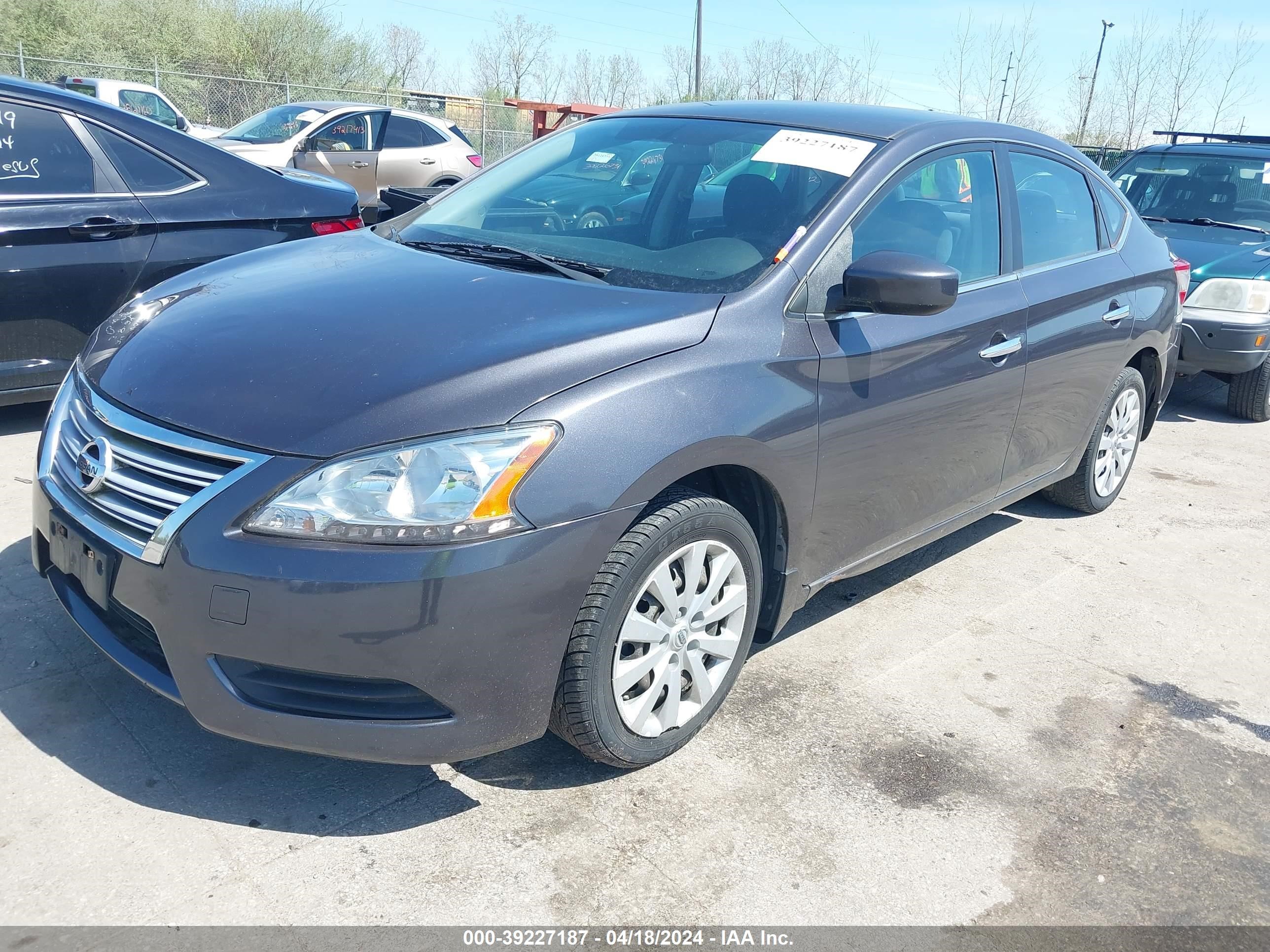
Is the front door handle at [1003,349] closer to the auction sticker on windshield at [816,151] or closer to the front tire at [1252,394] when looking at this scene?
the auction sticker on windshield at [816,151]

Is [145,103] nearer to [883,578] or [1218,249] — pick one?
[1218,249]

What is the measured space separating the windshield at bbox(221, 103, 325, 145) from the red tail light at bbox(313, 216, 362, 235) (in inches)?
313

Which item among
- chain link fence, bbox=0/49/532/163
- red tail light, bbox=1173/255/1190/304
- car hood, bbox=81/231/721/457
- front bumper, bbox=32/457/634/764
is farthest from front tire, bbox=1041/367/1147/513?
chain link fence, bbox=0/49/532/163

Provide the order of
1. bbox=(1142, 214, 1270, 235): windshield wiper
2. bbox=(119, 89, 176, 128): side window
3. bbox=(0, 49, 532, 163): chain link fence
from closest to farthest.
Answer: bbox=(1142, 214, 1270, 235): windshield wiper, bbox=(119, 89, 176, 128): side window, bbox=(0, 49, 532, 163): chain link fence

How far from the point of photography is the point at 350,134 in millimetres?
13336

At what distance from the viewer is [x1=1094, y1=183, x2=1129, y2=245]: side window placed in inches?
184

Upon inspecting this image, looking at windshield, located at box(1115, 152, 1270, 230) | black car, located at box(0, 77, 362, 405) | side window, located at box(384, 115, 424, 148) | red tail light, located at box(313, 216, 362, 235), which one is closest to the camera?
black car, located at box(0, 77, 362, 405)

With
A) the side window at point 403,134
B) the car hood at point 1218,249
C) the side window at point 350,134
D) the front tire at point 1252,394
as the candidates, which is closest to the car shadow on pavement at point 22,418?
the car hood at point 1218,249

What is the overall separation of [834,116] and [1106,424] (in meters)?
2.09

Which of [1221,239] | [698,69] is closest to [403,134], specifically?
[1221,239]

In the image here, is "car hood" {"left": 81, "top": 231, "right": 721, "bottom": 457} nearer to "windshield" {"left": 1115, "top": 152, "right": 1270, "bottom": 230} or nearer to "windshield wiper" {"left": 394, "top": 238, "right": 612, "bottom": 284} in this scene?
"windshield wiper" {"left": 394, "top": 238, "right": 612, "bottom": 284}

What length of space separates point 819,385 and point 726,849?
1262mm

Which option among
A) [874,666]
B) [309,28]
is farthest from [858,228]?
[309,28]

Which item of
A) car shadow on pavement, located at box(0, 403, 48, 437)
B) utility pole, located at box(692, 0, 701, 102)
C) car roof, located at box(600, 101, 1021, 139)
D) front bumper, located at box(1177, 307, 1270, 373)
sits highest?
utility pole, located at box(692, 0, 701, 102)
